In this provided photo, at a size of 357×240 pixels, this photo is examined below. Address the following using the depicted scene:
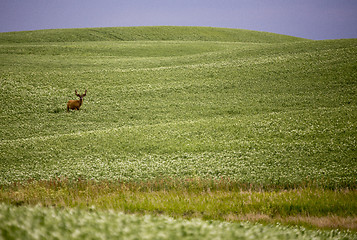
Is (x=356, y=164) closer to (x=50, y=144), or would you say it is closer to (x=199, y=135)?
(x=199, y=135)

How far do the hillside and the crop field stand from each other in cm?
3525

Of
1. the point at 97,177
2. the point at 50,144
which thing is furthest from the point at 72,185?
the point at 50,144

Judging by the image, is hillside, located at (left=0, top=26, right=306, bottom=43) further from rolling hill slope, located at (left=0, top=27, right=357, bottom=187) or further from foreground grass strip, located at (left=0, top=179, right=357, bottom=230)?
foreground grass strip, located at (left=0, top=179, right=357, bottom=230)

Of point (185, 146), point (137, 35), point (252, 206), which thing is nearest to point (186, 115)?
point (185, 146)

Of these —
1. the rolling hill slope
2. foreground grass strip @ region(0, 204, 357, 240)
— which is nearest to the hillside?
the rolling hill slope

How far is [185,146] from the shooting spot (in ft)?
64.1

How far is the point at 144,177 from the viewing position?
1498cm

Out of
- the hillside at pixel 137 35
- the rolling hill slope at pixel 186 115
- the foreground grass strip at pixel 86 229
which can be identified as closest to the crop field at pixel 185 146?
the foreground grass strip at pixel 86 229

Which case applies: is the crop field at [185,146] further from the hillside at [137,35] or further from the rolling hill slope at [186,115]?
the hillside at [137,35]

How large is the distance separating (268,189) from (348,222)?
500 cm

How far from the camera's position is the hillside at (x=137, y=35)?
278 ft

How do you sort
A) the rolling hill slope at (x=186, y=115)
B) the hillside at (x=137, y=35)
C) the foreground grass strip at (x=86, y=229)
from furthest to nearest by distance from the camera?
the hillside at (x=137, y=35) < the rolling hill slope at (x=186, y=115) < the foreground grass strip at (x=86, y=229)

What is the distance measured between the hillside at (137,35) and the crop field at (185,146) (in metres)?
35.3

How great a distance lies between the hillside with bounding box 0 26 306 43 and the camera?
8488 cm
